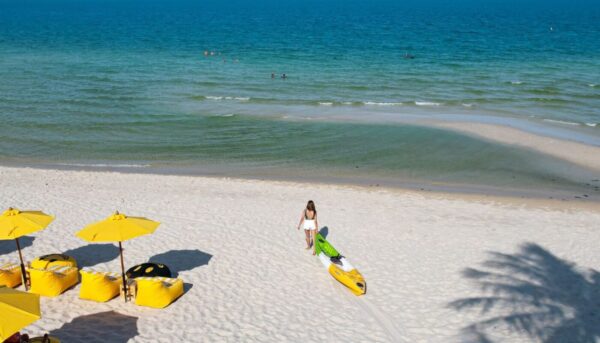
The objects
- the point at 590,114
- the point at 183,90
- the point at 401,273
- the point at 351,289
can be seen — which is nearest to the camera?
the point at 351,289

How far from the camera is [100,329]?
11.3 metres

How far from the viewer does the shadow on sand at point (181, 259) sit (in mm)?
14491

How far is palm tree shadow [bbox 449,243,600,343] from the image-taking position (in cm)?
1215

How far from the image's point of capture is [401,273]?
1464cm

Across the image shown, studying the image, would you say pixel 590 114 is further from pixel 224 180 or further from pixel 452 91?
pixel 224 180

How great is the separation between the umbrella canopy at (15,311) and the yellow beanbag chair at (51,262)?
13.6 feet

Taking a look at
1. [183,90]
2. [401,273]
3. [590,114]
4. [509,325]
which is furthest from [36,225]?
[590,114]

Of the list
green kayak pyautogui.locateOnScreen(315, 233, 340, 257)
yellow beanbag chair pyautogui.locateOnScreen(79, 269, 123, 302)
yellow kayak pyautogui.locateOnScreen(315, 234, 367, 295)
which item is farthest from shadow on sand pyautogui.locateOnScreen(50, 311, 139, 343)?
green kayak pyautogui.locateOnScreen(315, 233, 340, 257)

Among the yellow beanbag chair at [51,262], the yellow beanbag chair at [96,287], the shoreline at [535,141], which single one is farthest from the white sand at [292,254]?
the shoreline at [535,141]

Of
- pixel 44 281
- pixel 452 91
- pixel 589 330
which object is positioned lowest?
pixel 589 330

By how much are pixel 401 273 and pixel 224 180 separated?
10.8 m

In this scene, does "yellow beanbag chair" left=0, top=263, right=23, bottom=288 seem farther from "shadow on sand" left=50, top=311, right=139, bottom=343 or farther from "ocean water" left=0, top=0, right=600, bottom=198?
"ocean water" left=0, top=0, right=600, bottom=198

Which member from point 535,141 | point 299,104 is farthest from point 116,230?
point 299,104

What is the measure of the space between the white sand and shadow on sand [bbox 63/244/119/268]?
0.07 meters
